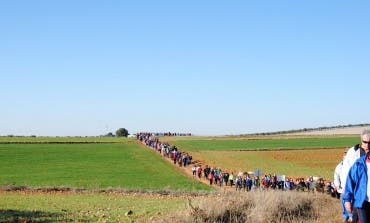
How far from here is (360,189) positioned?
8.62m

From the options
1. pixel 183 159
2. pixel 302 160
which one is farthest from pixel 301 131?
pixel 183 159

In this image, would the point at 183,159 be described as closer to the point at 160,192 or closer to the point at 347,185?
the point at 160,192

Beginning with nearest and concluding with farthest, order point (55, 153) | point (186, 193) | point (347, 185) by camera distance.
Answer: point (347, 185) → point (186, 193) → point (55, 153)

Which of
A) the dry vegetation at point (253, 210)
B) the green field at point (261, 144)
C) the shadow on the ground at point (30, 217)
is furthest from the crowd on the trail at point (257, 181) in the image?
the green field at point (261, 144)

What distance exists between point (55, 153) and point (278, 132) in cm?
8349

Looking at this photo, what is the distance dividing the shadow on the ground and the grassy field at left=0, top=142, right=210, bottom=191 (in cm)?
1975

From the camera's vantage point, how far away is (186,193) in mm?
34125

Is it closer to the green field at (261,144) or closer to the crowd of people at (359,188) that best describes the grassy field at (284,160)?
the green field at (261,144)

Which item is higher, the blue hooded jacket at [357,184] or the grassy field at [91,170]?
the blue hooded jacket at [357,184]

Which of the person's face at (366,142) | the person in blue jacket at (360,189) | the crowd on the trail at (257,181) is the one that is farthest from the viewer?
the crowd on the trail at (257,181)

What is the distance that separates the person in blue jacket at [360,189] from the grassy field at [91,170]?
29.5 meters

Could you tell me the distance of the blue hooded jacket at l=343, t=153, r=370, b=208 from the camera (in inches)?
339

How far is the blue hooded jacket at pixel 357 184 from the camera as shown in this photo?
8609 millimetres

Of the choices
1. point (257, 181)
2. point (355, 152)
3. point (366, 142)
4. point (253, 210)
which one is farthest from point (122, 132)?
point (366, 142)
